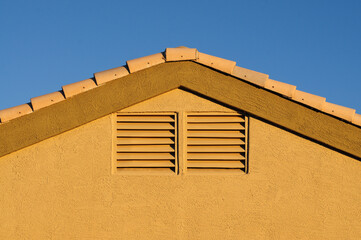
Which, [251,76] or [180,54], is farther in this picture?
[180,54]

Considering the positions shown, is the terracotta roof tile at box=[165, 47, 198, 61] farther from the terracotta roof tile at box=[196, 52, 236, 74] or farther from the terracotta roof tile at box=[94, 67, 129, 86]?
the terracotta roof tile at box=[94, 67, 129, 86]

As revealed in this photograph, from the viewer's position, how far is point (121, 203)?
5938mm

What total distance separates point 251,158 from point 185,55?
1.52 m

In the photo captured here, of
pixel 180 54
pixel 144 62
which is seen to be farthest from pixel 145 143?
pixel 180 54

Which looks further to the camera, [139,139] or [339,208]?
[139,139]

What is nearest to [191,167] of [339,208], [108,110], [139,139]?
[139,139]

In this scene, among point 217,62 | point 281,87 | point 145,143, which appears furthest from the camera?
point 145,143

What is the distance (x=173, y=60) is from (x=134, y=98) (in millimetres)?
683

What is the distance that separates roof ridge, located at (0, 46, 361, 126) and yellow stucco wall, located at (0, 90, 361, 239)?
0.44 m

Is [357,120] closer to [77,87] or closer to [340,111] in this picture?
[340,111]

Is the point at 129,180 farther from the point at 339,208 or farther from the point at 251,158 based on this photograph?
the point at 339,208

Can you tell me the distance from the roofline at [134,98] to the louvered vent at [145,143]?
0.90 ft

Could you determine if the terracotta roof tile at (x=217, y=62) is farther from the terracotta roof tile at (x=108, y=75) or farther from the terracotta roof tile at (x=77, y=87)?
the terracotta roof tile at (x=77, y=87)

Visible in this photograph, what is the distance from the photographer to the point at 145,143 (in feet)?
20.0
